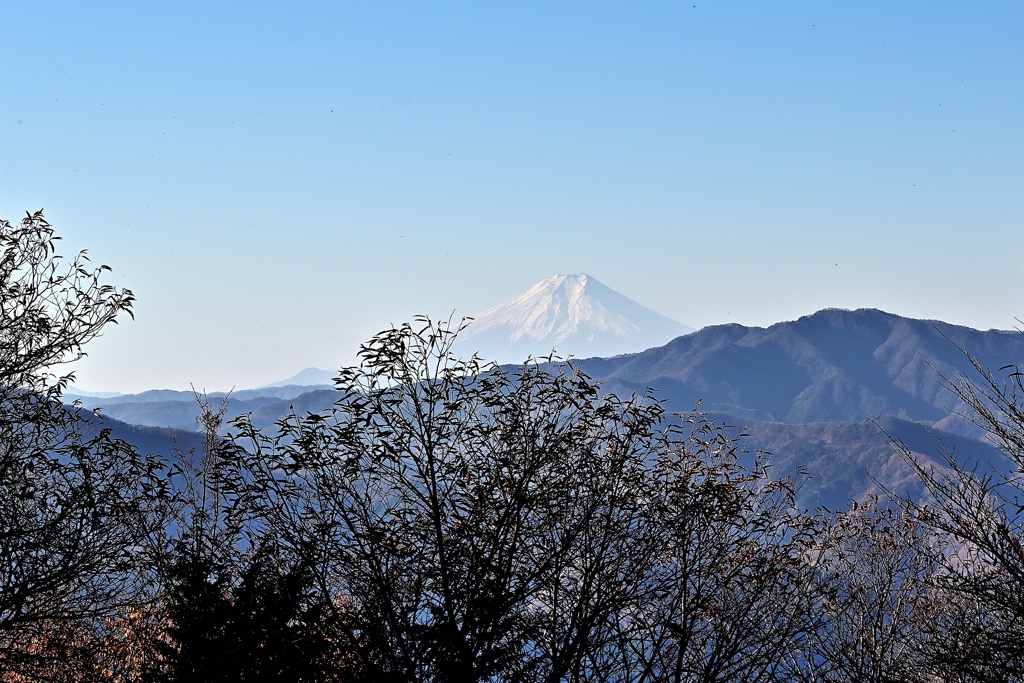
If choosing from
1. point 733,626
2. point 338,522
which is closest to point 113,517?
point 338,522

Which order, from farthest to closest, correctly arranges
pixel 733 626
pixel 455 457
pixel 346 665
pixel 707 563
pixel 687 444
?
pixel 687 444
pixel 707 563
pixel 733 626
pixel 455 457
pixel 346 665

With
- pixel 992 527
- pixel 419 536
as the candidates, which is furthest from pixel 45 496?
pixel 992 527

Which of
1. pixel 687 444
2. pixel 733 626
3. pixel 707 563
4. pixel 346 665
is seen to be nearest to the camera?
pixel 346 665

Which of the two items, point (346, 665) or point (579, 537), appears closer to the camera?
point (346, 665)

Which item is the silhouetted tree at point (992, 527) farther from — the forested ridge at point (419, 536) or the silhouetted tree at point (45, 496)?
the silhouetted tree at point (45, 496)

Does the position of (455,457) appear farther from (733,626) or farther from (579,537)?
(733,626)

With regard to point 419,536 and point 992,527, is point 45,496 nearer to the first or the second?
point 419,536

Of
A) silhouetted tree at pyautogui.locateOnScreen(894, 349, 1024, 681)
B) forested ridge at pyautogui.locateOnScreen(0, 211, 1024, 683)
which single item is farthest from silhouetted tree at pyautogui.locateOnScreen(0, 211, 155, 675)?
silhouetted tree at pyautogui.locateOnScreen(894, 349, 1024, 681)

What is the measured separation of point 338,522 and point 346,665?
128 cm

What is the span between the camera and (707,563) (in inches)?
498

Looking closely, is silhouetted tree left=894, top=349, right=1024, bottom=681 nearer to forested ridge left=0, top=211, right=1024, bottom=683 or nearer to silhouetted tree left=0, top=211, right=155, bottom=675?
forested ridge left=0, top=211, right=1024, bottom=683

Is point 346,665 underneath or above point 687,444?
underneath

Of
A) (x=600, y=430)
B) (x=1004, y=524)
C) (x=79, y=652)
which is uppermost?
(x=600, y=430)

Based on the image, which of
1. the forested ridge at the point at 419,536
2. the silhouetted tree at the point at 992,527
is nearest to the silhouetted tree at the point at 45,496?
the forested ridge at the point at 419,536
